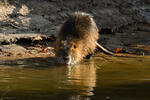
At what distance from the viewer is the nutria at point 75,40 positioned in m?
5.59

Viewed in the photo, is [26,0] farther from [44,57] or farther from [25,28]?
[44,57]

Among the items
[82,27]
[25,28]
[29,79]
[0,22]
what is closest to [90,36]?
[82,27]

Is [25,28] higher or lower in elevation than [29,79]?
higher

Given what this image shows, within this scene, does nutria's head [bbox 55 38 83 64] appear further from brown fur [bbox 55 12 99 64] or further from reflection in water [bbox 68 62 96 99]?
reflection in water [bbox 68 62 96 99]

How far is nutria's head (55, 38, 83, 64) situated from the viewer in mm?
5516

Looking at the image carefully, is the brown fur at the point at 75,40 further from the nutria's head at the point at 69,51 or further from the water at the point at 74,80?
the water at the point at 74,80

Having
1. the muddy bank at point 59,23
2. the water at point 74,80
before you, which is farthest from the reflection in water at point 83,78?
the muddy bank at point 59,23

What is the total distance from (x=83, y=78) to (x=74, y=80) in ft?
0.70

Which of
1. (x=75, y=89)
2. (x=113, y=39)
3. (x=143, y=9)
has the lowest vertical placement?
(x=75, y=89)

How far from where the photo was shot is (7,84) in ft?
11.9

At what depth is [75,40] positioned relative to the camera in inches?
230

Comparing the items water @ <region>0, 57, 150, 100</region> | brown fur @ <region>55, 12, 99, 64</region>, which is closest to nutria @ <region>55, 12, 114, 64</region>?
brown fur @ <region>55, 12, 99, 64</region>

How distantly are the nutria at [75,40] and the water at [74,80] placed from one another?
0.21 meters

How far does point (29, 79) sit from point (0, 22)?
332cm
